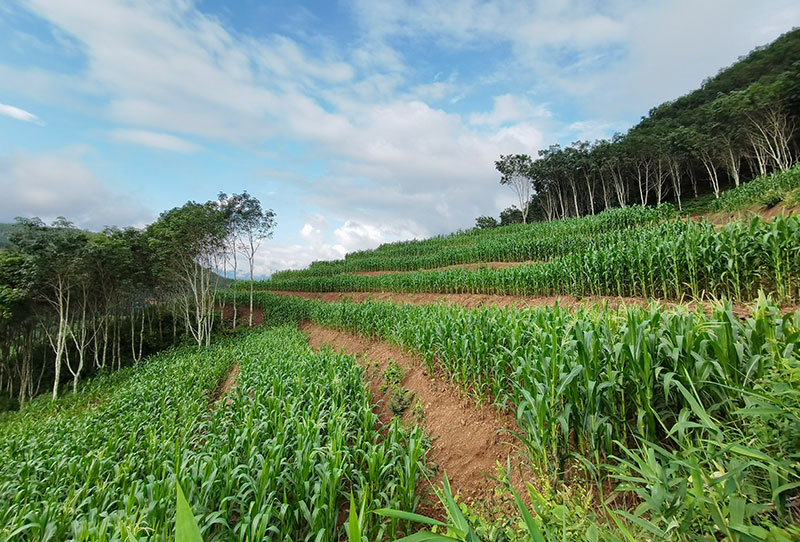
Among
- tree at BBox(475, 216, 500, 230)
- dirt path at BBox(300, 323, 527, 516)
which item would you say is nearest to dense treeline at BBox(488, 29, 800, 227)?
tree at BBox(475, 216, 500, 230)

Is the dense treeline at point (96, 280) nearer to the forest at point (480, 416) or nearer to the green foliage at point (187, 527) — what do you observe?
the forest at point (480, 416)

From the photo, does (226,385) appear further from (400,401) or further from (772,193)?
(772,193)

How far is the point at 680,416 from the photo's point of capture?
193 cm

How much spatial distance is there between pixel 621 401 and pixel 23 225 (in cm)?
2168

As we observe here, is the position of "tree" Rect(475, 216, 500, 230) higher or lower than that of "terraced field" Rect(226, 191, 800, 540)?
higher

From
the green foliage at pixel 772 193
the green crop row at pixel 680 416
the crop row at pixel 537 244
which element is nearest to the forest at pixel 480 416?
the green crop row at pixel 680 416

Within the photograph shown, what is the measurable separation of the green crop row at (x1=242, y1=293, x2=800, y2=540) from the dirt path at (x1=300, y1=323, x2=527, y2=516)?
0.68 metres

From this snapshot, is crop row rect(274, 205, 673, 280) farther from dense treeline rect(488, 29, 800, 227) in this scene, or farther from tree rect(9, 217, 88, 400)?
tree rect(9, 217, 88, 400)

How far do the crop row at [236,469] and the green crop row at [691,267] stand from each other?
536 centimetres

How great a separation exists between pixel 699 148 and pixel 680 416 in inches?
1614

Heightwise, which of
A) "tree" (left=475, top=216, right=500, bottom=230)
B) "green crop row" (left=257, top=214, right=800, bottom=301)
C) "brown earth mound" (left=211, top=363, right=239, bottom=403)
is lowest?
A: "brown earth mound" (left=211, top=363, right=239, bottom=403)

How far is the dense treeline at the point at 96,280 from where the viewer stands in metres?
13.9

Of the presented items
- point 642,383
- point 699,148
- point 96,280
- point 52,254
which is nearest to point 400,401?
point 642,383

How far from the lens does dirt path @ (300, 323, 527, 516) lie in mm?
3404
